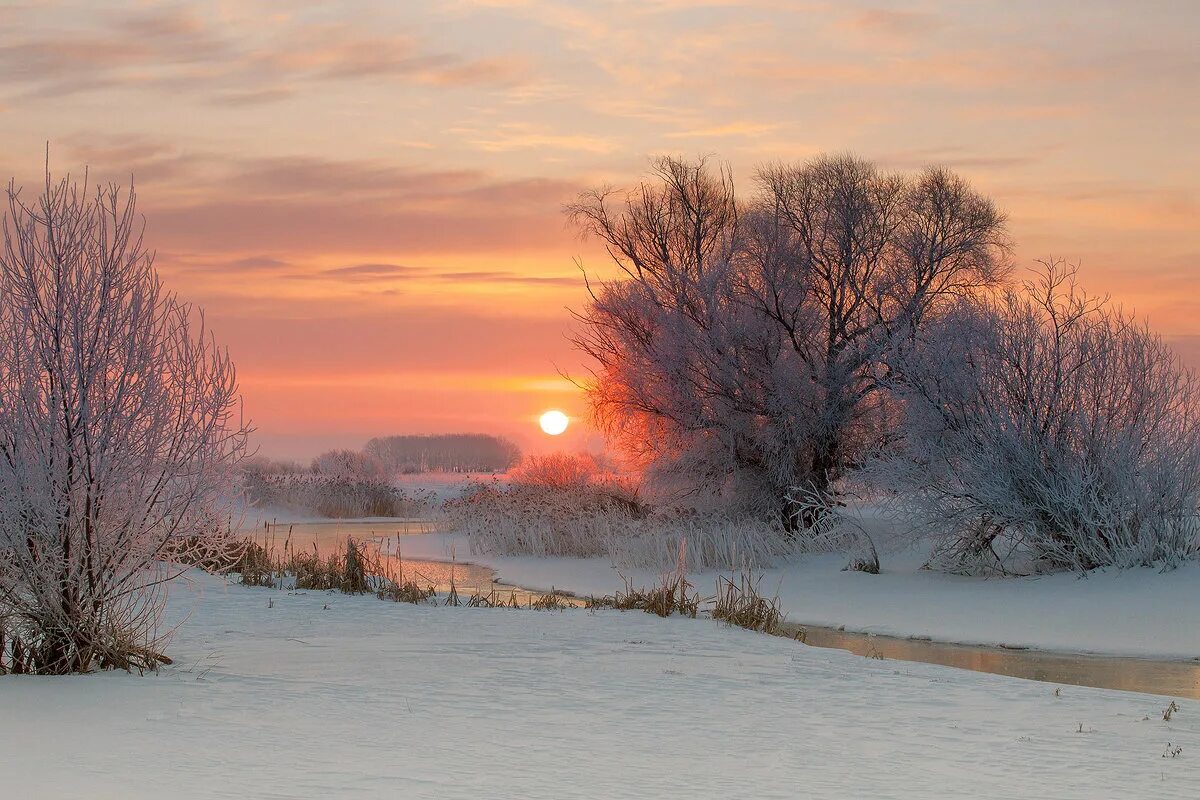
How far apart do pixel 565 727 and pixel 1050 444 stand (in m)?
11.5

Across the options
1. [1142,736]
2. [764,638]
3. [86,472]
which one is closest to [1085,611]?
[764,638]

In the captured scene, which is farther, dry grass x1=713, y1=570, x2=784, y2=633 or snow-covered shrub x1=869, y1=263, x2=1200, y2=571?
snow-covered shrub x1=869, y1=263, x2=1200, y2=571

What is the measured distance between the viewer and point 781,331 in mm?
21953

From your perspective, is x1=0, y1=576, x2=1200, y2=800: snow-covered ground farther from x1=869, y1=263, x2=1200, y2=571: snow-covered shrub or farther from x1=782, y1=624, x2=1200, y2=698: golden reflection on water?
x1=869, y1=263, x2=1200, y2=571: snow-covered shrub

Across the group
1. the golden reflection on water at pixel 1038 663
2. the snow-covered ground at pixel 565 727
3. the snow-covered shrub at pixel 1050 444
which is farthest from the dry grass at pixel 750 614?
the snow-covered shrub at pixel 1050 444

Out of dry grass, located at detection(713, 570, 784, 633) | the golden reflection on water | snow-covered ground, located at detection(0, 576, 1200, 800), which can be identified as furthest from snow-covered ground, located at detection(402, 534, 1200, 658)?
snow-covered ground, located at detection(0, 576, 1200, 800)

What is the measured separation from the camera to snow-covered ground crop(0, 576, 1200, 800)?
245 inches

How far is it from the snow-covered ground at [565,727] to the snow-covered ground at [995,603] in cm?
367

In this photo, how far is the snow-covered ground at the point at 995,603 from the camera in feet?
45.3

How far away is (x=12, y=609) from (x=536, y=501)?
16514 mm

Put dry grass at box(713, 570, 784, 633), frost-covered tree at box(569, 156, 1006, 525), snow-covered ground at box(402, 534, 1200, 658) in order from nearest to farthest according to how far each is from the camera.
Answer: dry grass at box(713, 570, 784, 633)
snow-covered ground at box(402, 534, 1200, 658)
frost-covered tree at box(569, 156, 1006, 525)

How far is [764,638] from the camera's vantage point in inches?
488

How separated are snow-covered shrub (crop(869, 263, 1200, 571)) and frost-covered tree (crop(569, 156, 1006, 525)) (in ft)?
8.23

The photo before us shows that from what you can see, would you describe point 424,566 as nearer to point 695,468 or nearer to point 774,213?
point 695,468
